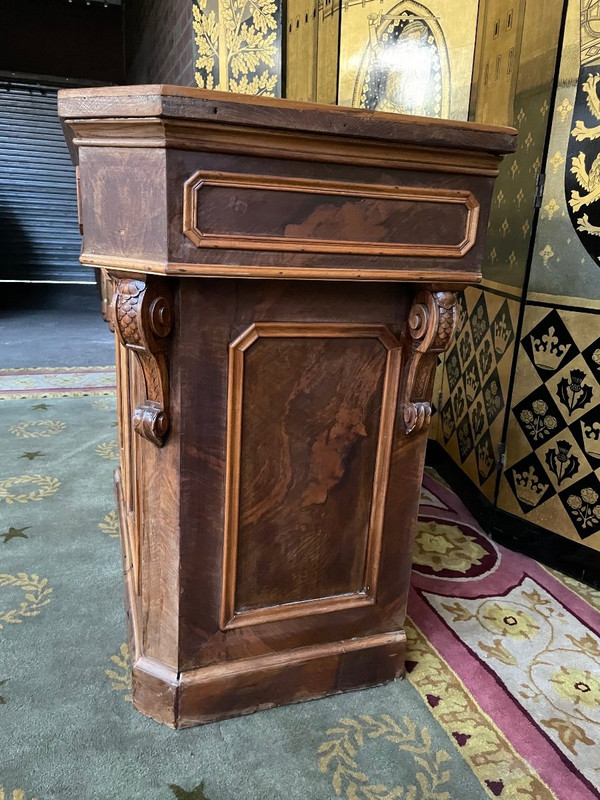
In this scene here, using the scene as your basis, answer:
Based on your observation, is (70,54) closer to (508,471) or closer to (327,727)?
(508,471)

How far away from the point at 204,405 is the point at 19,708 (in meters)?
0.83

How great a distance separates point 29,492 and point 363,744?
1.78m

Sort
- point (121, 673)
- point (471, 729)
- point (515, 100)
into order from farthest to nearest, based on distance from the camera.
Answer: point (515, 100) → point (121, 673) → point (471, 729)

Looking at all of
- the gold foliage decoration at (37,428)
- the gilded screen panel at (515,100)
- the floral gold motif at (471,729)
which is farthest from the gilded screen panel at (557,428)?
the gold foliage decoration at (37,428)

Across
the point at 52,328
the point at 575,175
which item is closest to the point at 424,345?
the point at 575,175

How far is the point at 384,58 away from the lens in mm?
2533

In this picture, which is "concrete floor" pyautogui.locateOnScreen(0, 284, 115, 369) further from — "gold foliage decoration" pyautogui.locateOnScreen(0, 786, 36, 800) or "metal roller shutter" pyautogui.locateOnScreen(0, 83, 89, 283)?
"gold foliage decoration" pyautogui.locateOnScreen(0, 786, 36, 800)

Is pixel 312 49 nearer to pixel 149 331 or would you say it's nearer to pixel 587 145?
pixel 587 145

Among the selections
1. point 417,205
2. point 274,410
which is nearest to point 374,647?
point 274,410

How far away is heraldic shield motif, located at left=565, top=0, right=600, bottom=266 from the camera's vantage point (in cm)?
185

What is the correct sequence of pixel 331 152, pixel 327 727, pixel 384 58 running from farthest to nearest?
pixel 384 58 < pixel 327 727 < pixel 331 152

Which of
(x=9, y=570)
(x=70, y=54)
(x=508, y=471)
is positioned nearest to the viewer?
(x=9, y=570)

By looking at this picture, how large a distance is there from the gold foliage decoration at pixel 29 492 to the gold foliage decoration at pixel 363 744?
1654mm

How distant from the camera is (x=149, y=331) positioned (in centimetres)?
110
